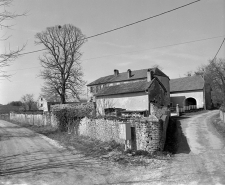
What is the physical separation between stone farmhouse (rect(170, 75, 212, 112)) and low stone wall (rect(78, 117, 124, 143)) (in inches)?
1023

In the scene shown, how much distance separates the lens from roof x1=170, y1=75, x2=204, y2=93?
39119mm

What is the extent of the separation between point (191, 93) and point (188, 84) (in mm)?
2326

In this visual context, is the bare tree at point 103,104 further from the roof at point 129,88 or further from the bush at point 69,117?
the bush at point 69,117

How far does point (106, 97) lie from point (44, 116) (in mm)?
8374

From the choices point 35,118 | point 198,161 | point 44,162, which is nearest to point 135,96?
point 35,118

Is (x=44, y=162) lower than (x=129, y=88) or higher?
lower

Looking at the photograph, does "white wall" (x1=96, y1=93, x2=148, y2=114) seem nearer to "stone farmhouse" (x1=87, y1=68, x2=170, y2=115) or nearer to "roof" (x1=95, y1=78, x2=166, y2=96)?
"stone farmhouse" (x1=87, y1=68, x2=170, y2=115)

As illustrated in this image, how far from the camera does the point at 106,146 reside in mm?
12398

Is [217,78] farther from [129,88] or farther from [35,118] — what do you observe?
[35,118]

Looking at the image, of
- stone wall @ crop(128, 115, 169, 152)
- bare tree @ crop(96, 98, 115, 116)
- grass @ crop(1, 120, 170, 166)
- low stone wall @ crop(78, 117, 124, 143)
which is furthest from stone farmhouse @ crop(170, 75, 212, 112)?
stone wall @ crop(128, 115, 169, 152)

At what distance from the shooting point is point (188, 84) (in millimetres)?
40969

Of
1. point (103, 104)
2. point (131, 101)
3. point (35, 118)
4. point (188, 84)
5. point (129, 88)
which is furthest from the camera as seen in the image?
point (188, 84)

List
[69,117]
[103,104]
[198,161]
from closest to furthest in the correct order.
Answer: [198,161] < [69,117] < [103,104]

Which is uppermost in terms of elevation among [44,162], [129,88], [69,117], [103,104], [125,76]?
[125,76]
